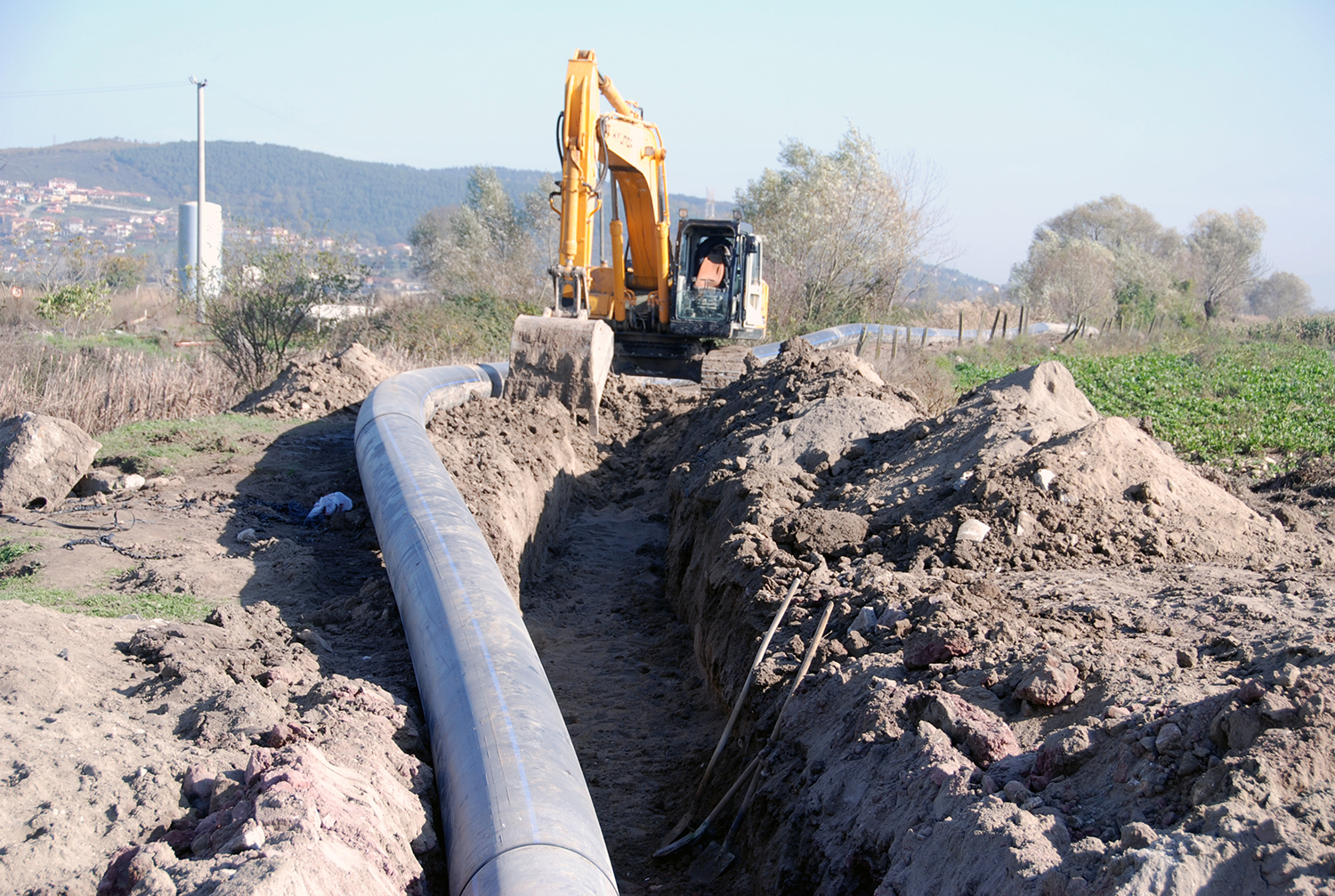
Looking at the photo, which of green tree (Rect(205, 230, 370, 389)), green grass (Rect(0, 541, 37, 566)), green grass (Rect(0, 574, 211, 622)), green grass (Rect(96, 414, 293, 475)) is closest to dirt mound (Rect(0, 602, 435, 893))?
green grass (Rect(0, 574, 211, 622))

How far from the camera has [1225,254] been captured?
53625 millimetres

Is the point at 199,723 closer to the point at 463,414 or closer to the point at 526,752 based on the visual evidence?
the point at 526,752

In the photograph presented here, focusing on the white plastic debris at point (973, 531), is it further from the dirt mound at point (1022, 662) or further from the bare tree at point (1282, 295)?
the bare tree at point (1282, 295)

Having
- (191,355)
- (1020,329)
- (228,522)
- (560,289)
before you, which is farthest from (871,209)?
(228,522)

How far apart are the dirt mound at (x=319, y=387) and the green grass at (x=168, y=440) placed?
62cm

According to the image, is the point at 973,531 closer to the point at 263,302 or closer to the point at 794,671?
the point at 794,671

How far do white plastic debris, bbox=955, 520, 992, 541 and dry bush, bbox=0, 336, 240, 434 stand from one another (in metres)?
8.90

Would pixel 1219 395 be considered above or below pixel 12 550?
above

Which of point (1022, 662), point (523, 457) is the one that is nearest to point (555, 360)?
point (523, 457)

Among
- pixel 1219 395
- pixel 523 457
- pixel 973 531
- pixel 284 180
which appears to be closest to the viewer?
pixel 973 531

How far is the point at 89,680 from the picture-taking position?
3.46 metres

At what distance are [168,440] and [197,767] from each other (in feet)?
21.1

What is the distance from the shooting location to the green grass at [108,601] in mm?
4633

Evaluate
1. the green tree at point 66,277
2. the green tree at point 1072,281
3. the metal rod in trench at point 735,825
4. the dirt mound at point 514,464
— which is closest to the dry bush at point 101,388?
the dirt mound at point 514,464
